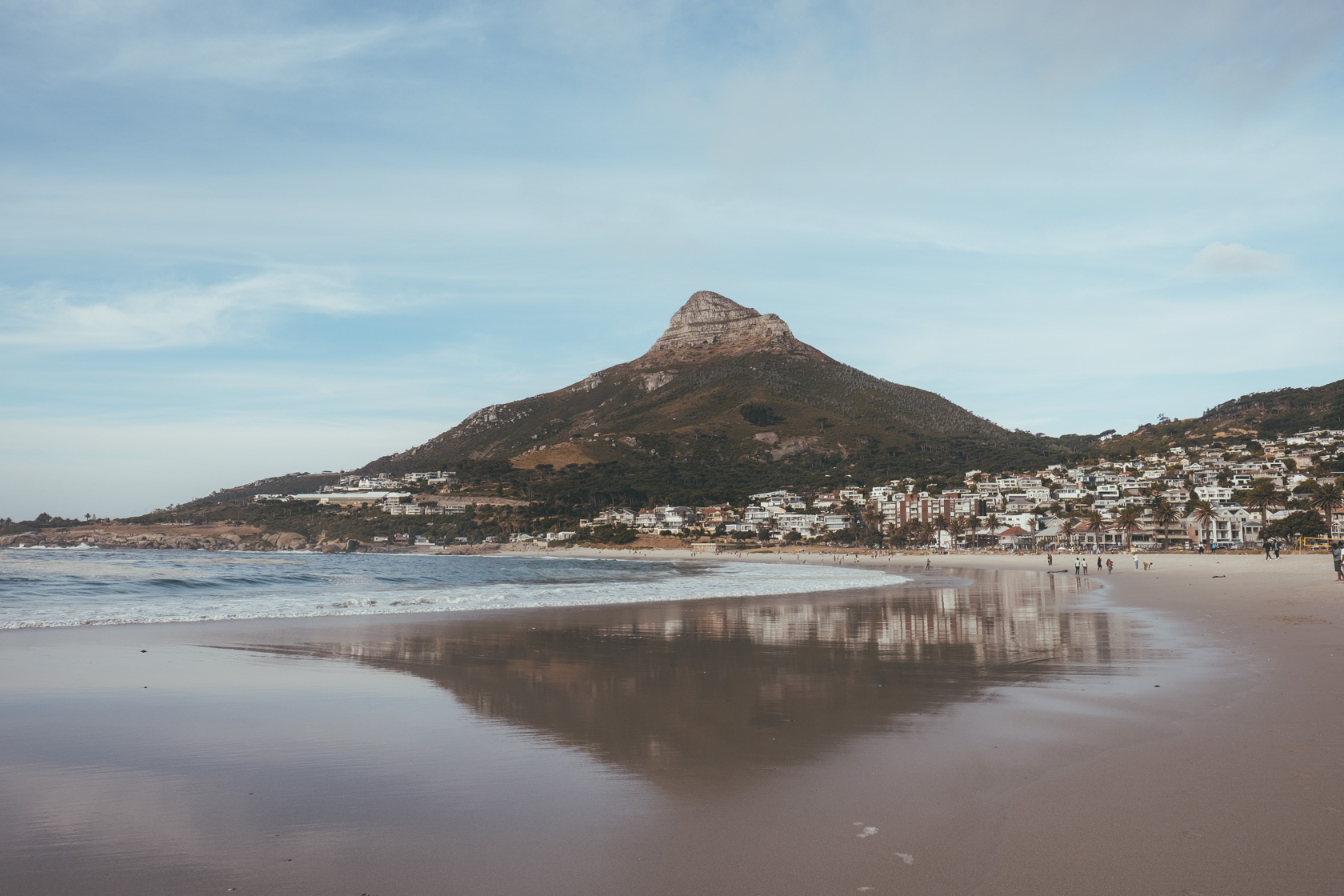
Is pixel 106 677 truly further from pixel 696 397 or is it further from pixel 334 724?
pixel 696 397

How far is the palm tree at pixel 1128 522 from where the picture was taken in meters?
108

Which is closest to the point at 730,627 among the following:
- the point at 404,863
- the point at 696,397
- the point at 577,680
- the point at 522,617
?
the point at 522,617

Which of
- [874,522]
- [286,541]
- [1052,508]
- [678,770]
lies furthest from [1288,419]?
[678,770]

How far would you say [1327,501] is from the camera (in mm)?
86250

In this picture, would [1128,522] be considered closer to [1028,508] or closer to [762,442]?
[1028,508]

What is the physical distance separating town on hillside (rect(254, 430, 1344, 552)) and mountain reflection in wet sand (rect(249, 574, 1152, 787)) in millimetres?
102214

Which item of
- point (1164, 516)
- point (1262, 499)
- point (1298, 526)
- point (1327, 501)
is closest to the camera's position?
point (1327, 501)

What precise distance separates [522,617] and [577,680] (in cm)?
1057

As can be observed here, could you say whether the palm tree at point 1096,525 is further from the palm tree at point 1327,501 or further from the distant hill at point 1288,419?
the distant hill at point 1288,419

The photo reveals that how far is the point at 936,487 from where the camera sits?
150750mm

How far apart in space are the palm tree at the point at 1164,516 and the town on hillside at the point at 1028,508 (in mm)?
290

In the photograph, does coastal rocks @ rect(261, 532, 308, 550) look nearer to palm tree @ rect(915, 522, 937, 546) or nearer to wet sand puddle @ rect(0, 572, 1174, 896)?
palm tree @ rect(915, 522, 937, 546)

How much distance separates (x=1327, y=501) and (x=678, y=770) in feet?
339

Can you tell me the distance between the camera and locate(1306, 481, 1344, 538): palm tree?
282 ft
